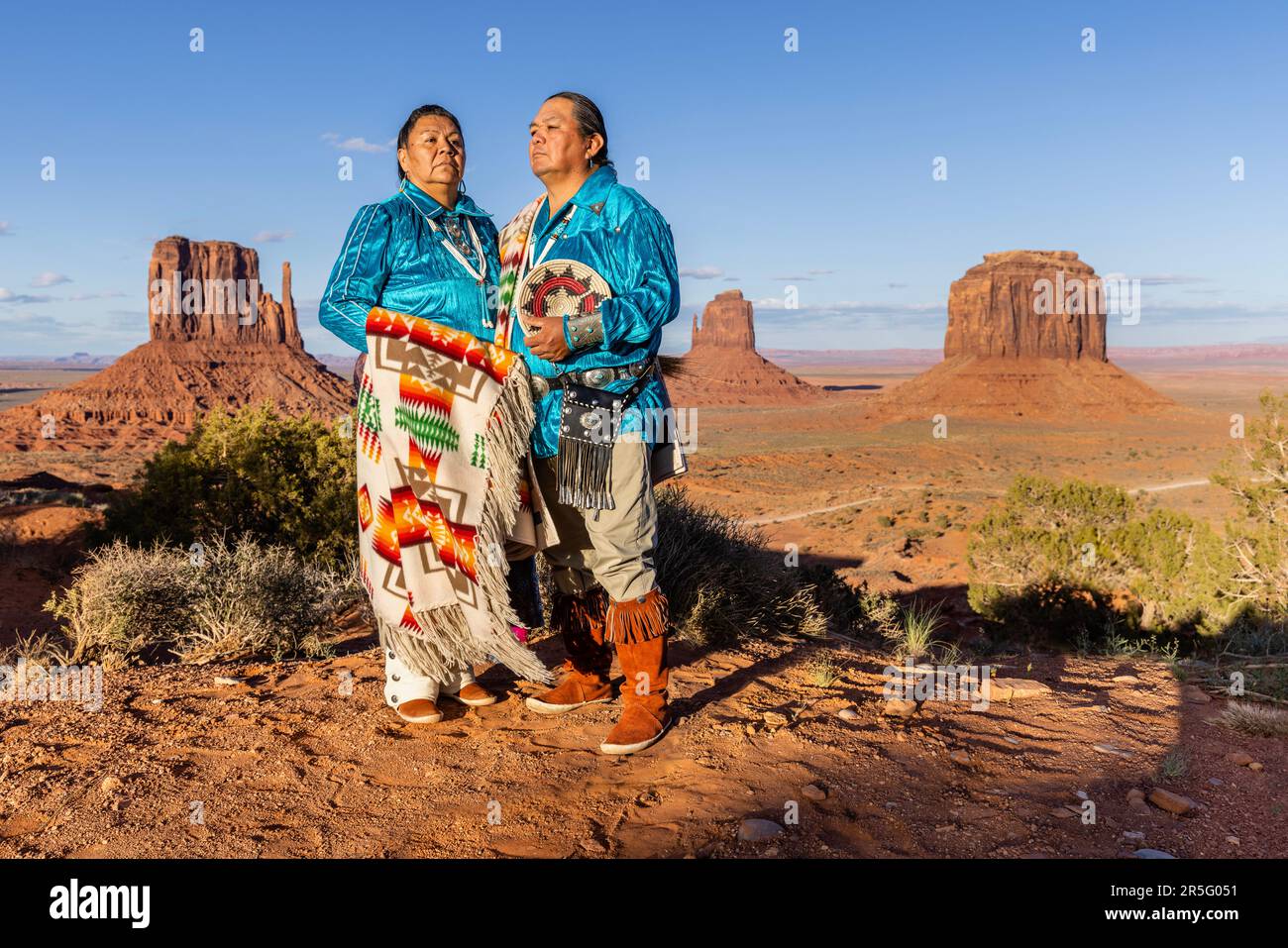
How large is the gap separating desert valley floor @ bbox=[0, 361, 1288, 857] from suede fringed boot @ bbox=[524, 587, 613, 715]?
4.8 inches

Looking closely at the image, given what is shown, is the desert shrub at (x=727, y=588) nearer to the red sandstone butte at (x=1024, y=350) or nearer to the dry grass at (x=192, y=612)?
the dry grass at (x=192, y=612)

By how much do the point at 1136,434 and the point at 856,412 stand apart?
25.3 metres

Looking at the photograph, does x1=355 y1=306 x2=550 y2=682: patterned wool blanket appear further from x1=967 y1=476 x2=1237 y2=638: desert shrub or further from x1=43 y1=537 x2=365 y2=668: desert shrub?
x1=967 y1=476 x2=1237 y2=638: desert shrub

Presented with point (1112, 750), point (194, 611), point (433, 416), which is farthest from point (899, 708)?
point (194, 611)

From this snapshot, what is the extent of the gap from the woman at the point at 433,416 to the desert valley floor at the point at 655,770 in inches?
18.3

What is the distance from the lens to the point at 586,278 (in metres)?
3.23

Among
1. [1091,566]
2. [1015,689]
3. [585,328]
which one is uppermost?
[585,328]

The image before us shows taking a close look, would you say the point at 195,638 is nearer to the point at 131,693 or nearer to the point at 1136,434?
the point at 131,693

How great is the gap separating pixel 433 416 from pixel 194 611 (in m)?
3.56

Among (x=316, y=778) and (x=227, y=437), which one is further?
(x=227, y=437)

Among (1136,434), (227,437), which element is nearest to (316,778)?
(227,437)

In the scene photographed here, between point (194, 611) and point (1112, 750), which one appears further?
point (194, 611)

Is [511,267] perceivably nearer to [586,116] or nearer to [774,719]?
[586,116]

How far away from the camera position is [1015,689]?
14.4ft
